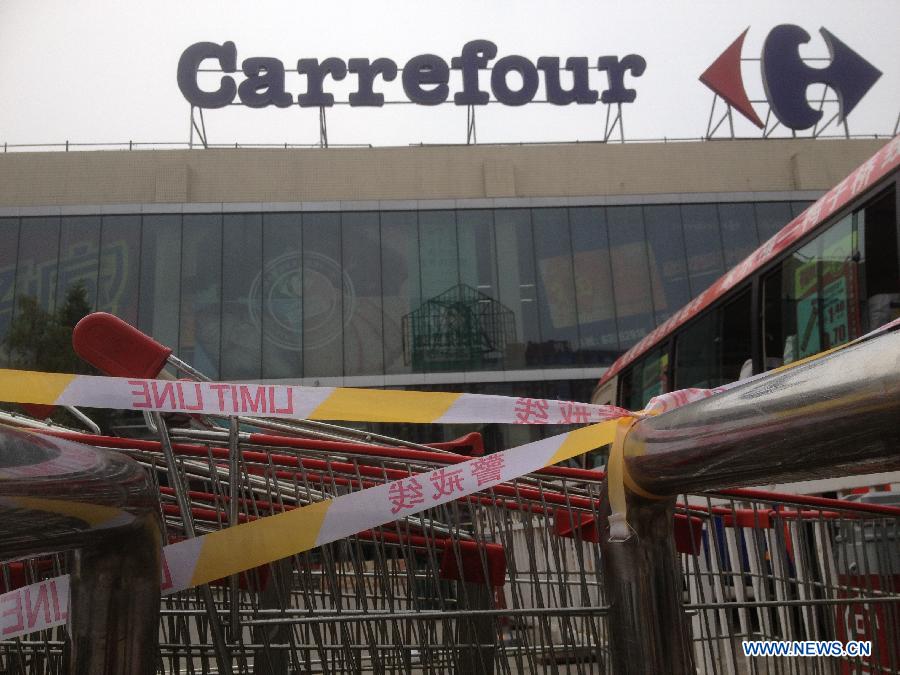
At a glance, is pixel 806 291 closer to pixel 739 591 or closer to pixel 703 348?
pixel 703 348

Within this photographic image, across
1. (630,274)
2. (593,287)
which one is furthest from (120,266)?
(630,274)

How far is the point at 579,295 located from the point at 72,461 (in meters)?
20.1

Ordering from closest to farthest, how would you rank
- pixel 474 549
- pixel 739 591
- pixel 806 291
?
1. pixel 474 549
2. pixel 739 591
3. pixel 806 291

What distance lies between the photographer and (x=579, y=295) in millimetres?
20688

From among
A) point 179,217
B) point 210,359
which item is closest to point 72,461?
point 210,359

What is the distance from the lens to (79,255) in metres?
20.4

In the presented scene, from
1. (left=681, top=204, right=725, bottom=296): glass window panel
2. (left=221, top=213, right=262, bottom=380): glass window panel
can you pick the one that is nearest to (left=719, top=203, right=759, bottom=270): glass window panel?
(left=681, top=204, right=725, bottom=296): glass window panel

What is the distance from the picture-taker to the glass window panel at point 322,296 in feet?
65.9

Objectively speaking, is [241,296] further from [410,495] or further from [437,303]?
[410,495]

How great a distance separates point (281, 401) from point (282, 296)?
62.8 feet

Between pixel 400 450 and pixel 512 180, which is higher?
pixel 512 180

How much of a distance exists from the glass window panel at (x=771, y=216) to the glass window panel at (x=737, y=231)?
0.20m

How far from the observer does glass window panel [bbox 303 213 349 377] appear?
2009cm

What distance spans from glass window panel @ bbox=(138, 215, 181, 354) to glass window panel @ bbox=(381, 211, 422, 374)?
5148 mm
